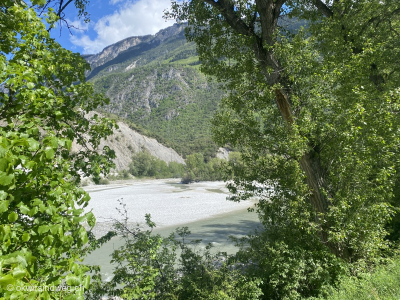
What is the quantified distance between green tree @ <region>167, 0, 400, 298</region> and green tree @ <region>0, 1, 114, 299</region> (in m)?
4.04

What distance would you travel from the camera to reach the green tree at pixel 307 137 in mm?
5277

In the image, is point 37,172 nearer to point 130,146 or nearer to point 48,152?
point 48,152

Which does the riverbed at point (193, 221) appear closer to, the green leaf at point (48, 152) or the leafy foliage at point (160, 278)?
the leafy foliage at point (160, 278)

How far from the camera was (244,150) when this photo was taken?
7.36 meters

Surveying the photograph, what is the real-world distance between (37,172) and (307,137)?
17.4 feet

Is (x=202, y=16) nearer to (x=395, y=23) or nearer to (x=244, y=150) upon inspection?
(x=244, y=150)

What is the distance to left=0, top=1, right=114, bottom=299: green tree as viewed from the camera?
4.99 ft

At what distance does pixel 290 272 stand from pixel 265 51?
17.1ft

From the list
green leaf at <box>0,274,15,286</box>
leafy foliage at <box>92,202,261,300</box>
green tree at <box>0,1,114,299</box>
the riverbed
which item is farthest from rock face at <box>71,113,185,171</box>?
green leaf at <box>0,274,15,286</box>

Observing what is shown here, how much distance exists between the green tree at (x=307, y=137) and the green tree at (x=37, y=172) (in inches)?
159

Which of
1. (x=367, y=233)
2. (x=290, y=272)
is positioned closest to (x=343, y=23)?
(x=367, y=233)

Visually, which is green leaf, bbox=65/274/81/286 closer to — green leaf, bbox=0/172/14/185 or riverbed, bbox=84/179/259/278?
green leaf, bbox=0/172/14/185

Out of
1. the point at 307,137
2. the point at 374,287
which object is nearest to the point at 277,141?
the point at 307,137

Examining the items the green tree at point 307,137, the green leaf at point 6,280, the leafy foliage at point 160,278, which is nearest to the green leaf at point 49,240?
the green leaf at point 6,280
